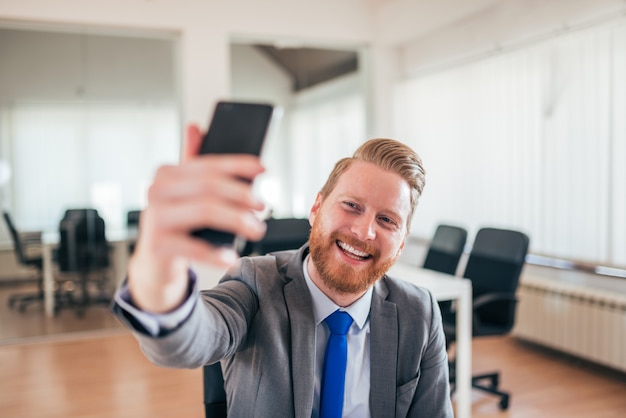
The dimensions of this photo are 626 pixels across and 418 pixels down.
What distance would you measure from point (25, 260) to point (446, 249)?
360 centimetres

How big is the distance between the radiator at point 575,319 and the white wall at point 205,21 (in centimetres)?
318

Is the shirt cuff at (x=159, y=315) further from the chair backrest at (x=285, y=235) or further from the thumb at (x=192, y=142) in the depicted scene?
the chair backrest at (x=285, y=235)

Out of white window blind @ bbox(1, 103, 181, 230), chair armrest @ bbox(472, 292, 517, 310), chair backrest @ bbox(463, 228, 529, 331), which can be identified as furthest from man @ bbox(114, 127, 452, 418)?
white window blind @ bbox(1, 103, 181, 230)

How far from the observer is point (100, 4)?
511 cm

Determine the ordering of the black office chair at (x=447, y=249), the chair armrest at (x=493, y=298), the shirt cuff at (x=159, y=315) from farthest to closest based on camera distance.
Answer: the black office chair at (x=447, y=249), the chair armrest at (x=493, y=298), the shirt cuff at (x=159, y=315)

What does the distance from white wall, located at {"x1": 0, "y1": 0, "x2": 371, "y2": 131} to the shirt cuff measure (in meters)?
4.83

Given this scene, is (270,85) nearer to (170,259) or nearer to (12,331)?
(12,331)

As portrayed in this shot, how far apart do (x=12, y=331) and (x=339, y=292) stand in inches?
179

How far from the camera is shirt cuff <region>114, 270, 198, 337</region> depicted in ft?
2.44

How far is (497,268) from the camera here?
3.58 metres

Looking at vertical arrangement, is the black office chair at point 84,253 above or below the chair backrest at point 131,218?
below

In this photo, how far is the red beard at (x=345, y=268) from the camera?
4.59 feet

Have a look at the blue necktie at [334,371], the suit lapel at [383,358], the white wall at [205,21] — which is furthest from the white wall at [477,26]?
the blue necktie at [334,371]

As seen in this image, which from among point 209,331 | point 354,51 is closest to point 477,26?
point 354,51
